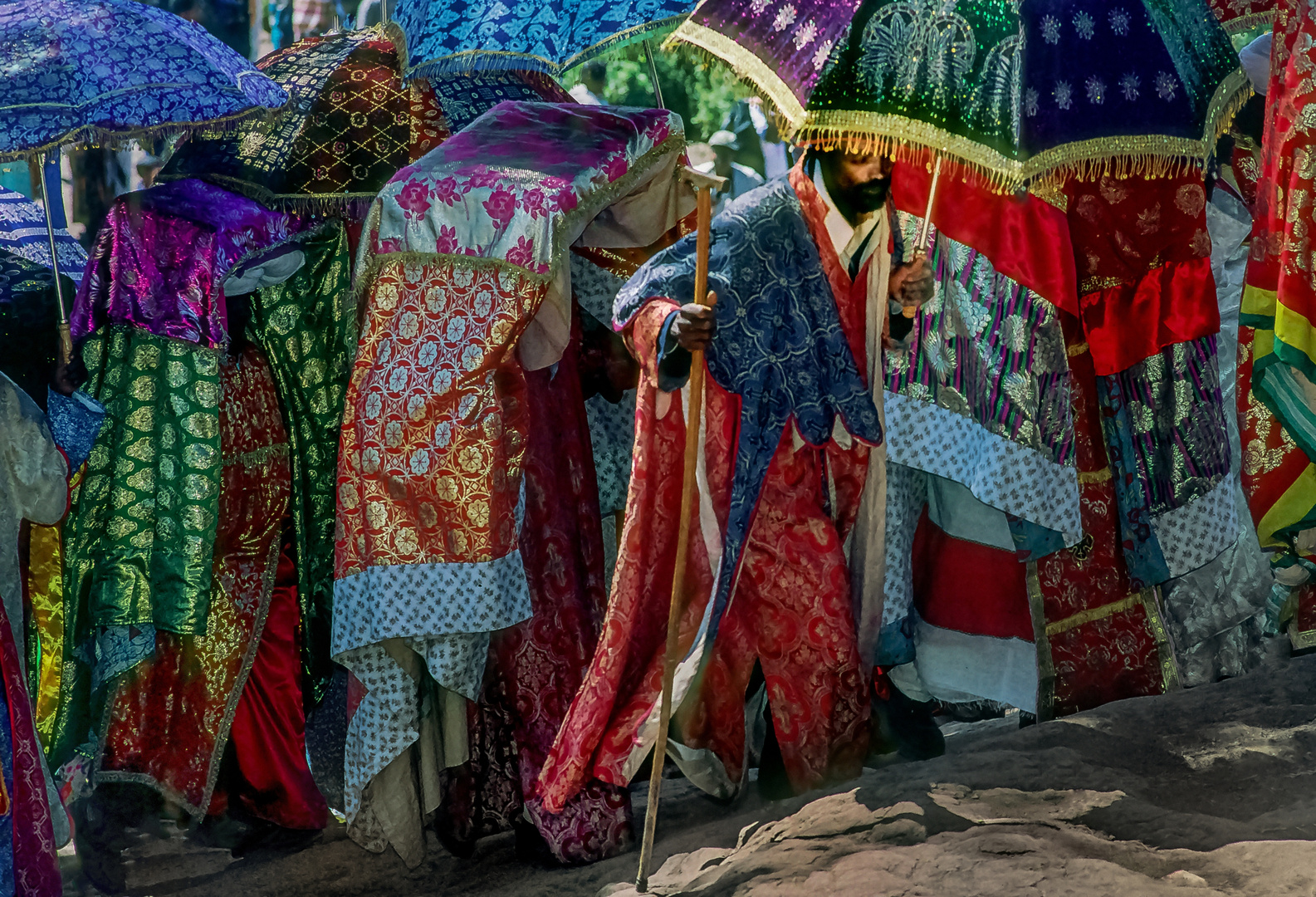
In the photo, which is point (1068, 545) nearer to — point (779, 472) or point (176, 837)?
point (779, 472)

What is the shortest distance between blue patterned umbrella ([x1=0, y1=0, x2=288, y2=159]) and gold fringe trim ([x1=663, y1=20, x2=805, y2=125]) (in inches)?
60.9

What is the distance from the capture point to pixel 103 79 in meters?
4.32

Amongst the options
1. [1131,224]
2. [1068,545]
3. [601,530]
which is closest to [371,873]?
[601,530]

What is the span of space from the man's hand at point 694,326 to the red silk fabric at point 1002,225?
3.37 ft

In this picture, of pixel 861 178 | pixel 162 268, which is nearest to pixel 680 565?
pixel 861 178

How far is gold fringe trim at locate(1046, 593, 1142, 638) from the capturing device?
461 cm

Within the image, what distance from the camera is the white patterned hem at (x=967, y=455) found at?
413 cm

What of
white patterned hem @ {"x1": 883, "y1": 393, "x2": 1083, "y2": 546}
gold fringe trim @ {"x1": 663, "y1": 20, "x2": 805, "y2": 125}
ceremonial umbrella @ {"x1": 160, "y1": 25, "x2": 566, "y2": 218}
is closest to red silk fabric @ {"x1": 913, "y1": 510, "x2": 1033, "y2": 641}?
white patterned hem @ {"x1": 883, "y1": 393, "x2": 1083, "y2": 546}

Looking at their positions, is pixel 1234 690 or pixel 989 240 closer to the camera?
pixel 989 240

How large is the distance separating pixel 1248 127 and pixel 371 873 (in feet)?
13.0

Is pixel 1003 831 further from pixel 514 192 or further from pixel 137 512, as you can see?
pixel 137 512

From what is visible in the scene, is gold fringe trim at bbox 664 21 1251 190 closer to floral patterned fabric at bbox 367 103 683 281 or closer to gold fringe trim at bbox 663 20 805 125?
gold fringe trim at bbox 663 20 805 125

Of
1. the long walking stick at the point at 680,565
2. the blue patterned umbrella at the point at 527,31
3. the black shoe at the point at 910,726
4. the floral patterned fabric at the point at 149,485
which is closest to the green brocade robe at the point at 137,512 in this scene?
the floral patterned fabric at the point at 149,485

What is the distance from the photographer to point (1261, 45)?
488 centimetres
